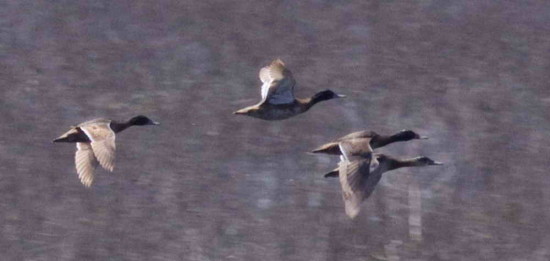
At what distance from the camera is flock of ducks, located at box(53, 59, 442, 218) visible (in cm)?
1659

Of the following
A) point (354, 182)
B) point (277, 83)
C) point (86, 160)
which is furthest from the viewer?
point (277, 83)

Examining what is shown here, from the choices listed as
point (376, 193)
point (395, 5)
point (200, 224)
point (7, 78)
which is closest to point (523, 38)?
point (395, 5)

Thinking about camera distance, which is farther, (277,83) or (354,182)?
(277,83)

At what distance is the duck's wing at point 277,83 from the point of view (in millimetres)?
18656

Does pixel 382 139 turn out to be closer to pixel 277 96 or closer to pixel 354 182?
pixel 277 96

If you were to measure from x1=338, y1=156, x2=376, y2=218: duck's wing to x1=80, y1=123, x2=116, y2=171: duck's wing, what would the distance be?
241 cm

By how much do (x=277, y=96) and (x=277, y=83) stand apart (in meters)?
0.24

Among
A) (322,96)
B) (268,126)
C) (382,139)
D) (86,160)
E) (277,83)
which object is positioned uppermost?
(277,83)

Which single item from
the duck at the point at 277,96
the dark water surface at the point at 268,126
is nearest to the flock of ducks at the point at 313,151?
the duck at the point at 277,96

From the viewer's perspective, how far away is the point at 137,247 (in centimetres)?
2162

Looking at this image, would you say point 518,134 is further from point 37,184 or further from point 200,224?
point 37,184

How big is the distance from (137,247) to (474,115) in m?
5.23

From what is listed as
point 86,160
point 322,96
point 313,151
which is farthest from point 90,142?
point 322,96

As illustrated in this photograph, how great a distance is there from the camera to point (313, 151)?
18.0m
